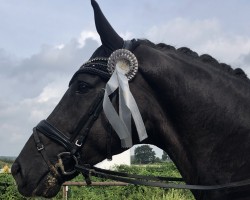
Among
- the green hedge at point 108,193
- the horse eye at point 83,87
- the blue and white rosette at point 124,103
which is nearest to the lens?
the blue and white rosette at point 124,103

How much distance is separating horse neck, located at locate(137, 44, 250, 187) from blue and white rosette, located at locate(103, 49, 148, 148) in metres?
0.12

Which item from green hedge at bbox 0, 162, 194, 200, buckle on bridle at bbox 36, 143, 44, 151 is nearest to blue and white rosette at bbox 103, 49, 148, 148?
buckle on bridle at bbox 36, 143, 44, 151

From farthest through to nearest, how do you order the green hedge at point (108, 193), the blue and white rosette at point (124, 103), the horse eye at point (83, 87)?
the green hedge at point (108, 193), the horse eye at point (83, 87), the blue and white rosette at point (124, 103)

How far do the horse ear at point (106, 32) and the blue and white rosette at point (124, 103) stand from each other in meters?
0.14

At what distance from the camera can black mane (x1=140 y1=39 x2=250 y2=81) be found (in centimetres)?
342

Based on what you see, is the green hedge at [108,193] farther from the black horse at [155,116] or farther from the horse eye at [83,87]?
the horse eye at [83,87]

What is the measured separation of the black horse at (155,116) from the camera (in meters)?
3.22

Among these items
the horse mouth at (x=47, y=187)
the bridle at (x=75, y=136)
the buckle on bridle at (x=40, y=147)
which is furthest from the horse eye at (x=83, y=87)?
the horse mouth at (x=47, y=187)

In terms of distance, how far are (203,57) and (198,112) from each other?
534mm

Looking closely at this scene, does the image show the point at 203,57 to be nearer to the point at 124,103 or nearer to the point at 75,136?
the point at 124,103

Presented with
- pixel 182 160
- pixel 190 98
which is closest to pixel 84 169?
pixel 182 160

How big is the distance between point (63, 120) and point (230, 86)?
1341 millimetres

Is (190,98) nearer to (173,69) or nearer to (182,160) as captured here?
(173,69)

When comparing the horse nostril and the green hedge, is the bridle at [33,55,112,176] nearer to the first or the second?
the horse nostril
